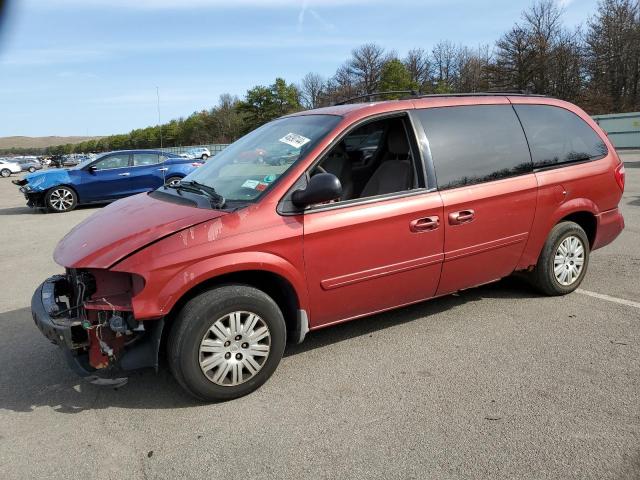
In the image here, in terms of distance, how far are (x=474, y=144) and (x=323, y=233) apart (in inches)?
63.3

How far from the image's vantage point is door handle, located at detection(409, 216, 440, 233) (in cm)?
364

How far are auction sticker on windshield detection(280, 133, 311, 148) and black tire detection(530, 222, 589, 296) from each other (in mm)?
2405

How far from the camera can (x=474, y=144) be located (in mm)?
4055

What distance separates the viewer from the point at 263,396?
3219mm

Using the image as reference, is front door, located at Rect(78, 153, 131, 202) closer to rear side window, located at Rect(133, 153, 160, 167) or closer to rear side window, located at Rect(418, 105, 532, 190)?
rear side window, located at Rect(133, 153, 160, 167)

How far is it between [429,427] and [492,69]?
204 ft

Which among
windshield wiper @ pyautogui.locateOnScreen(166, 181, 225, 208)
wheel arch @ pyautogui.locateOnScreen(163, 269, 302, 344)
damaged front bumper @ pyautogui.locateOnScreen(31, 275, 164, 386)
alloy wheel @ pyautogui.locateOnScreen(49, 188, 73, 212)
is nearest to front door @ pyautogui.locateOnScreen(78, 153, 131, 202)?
alloy wheel @ pyautogui.locateOnScreen(49, 188, 73, 212)

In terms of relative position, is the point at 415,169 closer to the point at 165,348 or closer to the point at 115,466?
the point at 165,348

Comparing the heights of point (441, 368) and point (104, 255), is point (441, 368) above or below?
below

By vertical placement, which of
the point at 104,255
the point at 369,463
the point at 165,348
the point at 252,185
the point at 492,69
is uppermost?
the point at 492,69

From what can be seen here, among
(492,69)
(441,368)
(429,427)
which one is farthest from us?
(492,69)

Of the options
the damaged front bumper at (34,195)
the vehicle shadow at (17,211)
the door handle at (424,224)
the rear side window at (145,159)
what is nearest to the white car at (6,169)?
the vehicle shadow at (17,211)

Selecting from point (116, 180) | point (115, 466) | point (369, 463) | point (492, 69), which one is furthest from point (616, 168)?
point (492, 69)

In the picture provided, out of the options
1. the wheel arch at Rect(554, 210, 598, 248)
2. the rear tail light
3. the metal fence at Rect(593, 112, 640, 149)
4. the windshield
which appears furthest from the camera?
the metal fence at Rect(593, 112, 640, 149)
